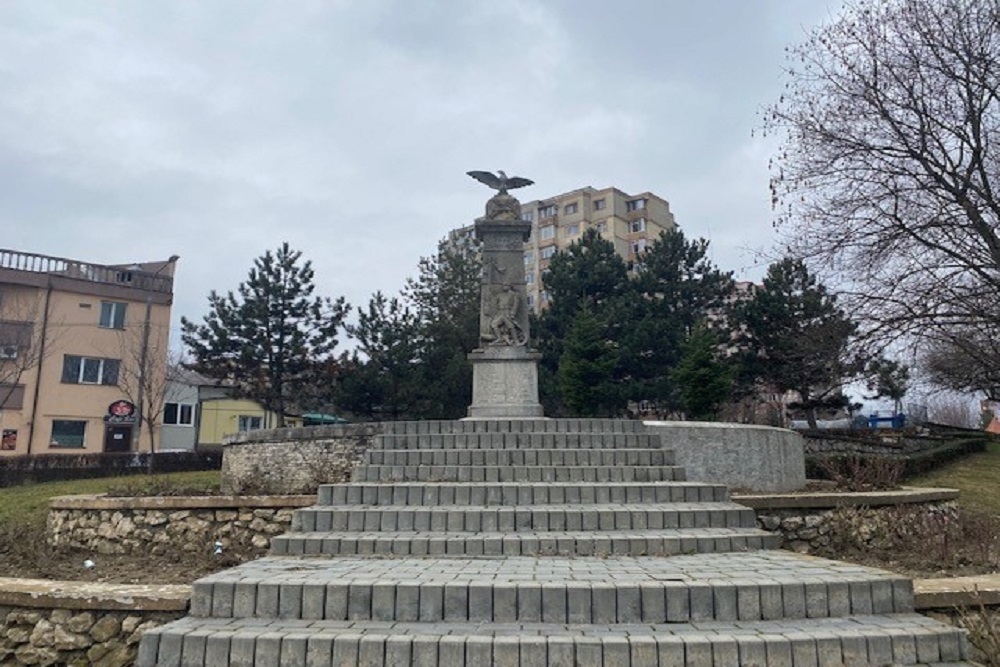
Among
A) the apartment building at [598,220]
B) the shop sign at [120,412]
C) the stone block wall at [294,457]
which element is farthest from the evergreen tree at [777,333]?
the apartment building at [598,220]

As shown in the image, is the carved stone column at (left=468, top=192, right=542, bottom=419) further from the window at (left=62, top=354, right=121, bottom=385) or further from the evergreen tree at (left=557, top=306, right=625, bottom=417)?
the window at (left=62, top=354, right=121, bottom=385)

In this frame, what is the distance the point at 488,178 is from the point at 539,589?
1190cm

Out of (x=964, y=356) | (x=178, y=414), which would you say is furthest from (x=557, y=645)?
(x=178, y=414)

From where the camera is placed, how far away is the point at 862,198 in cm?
1159

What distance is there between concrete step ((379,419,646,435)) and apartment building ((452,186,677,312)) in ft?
195

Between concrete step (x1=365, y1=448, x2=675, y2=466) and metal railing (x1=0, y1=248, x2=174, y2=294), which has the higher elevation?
metal railing (x1=0, y1=248, x2=174, y2=294)

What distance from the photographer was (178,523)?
7.80 metres

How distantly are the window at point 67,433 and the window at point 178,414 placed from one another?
586 cm

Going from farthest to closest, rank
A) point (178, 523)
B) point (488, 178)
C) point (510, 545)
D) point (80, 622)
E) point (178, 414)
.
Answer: point (178, 414) → point (488, 178) → point (178, 523) → point (510, 545) → point (80, 622)

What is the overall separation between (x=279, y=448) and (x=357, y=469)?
3384 millimetres

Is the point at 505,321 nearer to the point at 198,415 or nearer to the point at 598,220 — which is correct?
the point at 198,415

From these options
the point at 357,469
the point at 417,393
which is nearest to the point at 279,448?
the point at 357,469

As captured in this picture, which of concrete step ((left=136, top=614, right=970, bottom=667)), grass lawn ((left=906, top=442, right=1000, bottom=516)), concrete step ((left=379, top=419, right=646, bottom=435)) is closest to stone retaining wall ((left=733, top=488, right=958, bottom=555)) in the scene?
concrete step ((left=379, top=419, right=646, bottom=435))

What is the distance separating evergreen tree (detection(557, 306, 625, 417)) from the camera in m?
24.0
